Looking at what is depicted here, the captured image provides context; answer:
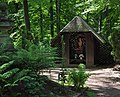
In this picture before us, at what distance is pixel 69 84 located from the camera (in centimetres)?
958

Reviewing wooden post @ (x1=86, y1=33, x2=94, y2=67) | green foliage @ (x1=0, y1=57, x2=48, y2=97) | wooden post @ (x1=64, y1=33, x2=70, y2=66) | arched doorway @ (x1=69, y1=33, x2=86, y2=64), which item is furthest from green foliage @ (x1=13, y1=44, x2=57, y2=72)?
arched doorway @ (x1=69, y1=33, x2=86, y2=64)

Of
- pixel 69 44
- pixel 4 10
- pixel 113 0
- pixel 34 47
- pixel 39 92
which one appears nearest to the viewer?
pixel 39 92

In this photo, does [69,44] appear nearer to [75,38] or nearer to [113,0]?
[75,38]

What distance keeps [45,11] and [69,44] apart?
7414mm

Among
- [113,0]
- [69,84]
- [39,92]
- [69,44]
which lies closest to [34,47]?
[39,92]

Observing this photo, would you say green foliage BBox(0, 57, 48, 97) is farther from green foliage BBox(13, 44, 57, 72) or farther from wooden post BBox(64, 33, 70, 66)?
wooden post BBox(64, 33, 70, 66)

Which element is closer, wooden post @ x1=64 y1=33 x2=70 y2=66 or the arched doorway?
wooden post @ x1=64 y1=33 x2=70 y2=66

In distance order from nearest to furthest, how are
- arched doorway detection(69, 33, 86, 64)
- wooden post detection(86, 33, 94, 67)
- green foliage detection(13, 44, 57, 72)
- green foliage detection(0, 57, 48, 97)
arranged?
1. green foliage detection(0, 57, 48, 97)
2. green foliage detection(13, 44, 57, 72)
3. wooden post detection(86, 33, 94, 67)
4. arched doorway detection(69, 33, 86, 64)

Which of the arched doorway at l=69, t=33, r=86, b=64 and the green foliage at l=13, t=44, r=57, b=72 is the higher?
the green foliage at l=13, t=44, r=57, b=72

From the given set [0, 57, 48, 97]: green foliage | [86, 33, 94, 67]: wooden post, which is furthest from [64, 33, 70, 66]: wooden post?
[0, 57, 48, 97]: green foliage

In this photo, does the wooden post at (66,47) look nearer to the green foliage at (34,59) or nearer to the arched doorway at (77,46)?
the arched doorway at (77,46)

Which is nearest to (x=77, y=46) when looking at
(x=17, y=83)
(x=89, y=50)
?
(x=89, y=50)

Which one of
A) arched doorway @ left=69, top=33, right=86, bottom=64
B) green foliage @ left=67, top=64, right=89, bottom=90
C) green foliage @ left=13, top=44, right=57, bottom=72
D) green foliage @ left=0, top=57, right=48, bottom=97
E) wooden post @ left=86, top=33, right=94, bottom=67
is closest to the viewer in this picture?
green foliage @ left=0, top=57, right=48, bottom=97

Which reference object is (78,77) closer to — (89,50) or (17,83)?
(17,83)
